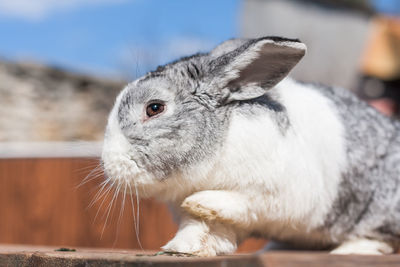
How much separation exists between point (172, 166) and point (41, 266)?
714mm

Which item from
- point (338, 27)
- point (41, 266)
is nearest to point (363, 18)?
point (338, 27)

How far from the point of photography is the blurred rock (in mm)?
8992

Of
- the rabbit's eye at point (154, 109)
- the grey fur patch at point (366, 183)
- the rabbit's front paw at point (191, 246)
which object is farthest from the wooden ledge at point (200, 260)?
the grey fur patch at point (366, 183)

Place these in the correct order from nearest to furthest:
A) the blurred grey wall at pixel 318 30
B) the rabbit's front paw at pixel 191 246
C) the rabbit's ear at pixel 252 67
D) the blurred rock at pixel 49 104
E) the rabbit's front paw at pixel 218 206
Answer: the rabbit's front paw at pixel 191 246
the rabbit's front paw at pixel 218 206
the rabbit's ear at pixel 252 67
the blurred rock at pixel 49 104
the blurred grey wall at pixel 318 30

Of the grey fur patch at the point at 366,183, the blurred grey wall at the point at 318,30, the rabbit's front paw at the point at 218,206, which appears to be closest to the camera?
the rabbit's front paw at the point at 218,206

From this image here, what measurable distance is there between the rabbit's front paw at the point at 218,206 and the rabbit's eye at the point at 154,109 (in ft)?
1.44

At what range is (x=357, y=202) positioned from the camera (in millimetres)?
3002

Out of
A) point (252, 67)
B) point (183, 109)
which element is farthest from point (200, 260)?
point (252, 67)

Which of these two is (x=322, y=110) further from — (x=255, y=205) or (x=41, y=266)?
(x=41, y=266)

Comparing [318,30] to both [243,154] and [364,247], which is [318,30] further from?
[243,154]

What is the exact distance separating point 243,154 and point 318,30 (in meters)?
14.5

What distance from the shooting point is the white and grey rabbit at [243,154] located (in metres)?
2.56

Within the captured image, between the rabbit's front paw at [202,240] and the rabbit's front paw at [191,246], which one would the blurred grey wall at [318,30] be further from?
the rabbit's front paw at [191,246]

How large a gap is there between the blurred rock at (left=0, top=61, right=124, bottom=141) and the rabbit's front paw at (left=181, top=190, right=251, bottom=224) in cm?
677
